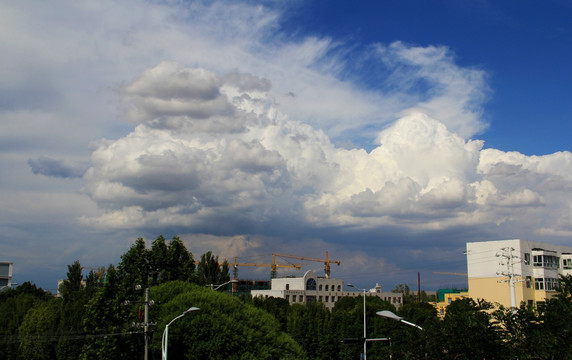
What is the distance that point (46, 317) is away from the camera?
58.0 meters

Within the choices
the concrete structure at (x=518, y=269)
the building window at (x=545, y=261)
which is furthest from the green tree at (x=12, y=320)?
the building window at (x=545, y=261)

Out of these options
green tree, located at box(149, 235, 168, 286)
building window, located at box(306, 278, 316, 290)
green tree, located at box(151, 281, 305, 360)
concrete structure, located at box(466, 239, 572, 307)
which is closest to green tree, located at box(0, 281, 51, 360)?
green tree, located at box(149, 235, 168, 286)

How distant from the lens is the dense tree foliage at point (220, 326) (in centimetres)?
1884

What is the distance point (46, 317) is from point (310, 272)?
7302 centimetres

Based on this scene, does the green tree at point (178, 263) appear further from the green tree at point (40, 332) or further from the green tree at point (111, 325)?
the green tree at point (40, 332)

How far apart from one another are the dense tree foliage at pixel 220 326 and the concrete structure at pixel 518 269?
14.7 metres

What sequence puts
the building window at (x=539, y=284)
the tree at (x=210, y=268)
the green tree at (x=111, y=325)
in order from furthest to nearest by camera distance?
the tree at (x=210, y=268) → the building window at (x=539, y=284) → the green tree at (x=111, y=325)

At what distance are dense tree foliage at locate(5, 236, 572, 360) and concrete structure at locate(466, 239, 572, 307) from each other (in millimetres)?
14667

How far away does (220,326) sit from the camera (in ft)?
134

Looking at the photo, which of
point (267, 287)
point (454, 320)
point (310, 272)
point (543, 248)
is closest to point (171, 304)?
point (454, 320)

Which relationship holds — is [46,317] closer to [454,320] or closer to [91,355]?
[91,355]

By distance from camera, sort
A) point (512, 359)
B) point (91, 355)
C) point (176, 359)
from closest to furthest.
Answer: point (512, 359) < point (176, 359) < point (91, 355)

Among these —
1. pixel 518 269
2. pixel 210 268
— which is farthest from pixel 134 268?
pixel 518 269

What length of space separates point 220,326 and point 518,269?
169ft
